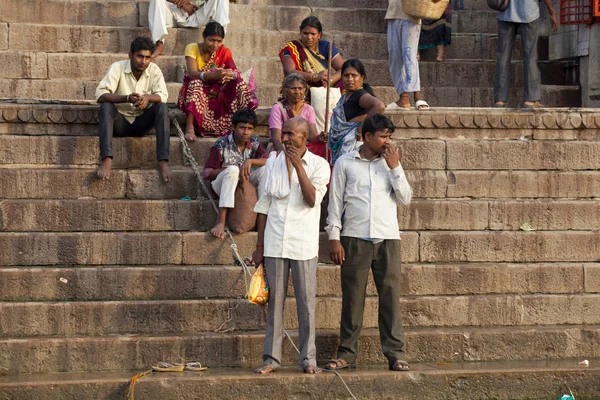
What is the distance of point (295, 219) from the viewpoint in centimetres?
791

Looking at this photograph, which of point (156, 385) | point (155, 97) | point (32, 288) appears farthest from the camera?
point (155, 97)

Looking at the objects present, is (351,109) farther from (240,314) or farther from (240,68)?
(240,68)

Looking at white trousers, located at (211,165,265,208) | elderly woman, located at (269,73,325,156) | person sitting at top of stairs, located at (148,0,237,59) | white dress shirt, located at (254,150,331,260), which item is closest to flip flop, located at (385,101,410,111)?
elderly woman, located at (269,73,325,156)

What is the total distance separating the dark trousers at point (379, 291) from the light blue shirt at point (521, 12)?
4.41m

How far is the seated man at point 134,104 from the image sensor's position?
379 inches

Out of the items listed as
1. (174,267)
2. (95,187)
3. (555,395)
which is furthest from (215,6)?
(555,395)

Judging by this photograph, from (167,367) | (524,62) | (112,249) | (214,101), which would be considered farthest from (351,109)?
(524,62)

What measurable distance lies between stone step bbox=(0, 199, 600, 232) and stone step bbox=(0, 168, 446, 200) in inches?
9.8

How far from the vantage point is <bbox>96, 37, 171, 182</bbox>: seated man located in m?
9.62

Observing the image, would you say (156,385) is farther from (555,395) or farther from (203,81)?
(203,81)

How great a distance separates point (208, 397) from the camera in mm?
7738

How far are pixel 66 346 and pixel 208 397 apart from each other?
114 centimetres

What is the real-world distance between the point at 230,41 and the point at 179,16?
606 millimetres

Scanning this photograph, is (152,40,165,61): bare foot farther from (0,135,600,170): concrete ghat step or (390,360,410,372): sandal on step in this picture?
(390,360,410,372): sandal on step
